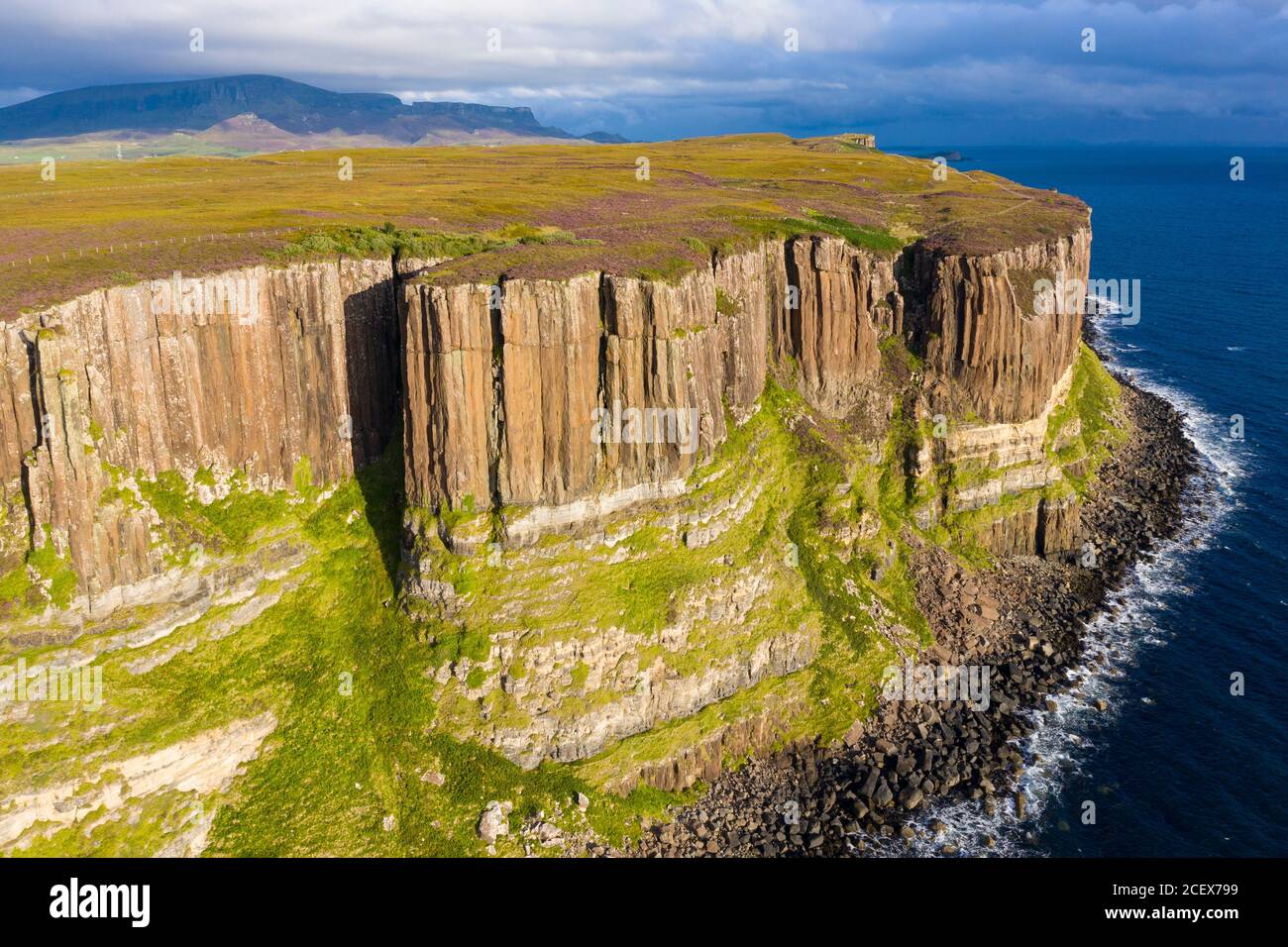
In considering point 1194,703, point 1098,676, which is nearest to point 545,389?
point 1098,676

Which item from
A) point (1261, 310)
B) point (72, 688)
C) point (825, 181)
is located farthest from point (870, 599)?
point (1261, 310)

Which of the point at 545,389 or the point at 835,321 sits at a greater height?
the point at 835,321

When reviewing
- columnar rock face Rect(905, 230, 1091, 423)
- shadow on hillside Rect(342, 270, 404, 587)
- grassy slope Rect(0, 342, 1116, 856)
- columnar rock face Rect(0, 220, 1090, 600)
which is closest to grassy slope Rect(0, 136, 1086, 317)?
columnar rock face Rect(0, 220, 1090, 600)

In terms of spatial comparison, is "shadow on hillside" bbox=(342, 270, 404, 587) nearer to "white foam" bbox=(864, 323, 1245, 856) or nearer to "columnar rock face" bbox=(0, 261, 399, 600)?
"columnar rock face" bbox=(0, 261, 399, 600)

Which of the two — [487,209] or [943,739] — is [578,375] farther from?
[943,739]

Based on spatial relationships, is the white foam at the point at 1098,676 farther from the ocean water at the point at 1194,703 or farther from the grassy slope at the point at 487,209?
the grassy slope at the point at 487,209

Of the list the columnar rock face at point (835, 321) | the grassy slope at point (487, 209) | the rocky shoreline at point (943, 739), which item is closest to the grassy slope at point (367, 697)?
the rocky shoreline at point (943, 739)
